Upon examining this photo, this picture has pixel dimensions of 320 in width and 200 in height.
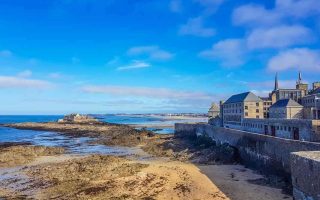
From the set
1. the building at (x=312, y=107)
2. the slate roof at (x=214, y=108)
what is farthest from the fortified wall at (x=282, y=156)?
the slate roof at (x=214, y=108)

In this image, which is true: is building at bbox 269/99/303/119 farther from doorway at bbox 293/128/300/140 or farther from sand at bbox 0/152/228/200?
sand at bbox 0/152/228/200

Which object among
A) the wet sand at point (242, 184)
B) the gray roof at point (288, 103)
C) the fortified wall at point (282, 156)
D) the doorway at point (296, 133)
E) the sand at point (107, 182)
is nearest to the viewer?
the fortified wall at point (282, 156)

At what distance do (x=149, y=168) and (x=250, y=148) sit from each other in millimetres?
9580

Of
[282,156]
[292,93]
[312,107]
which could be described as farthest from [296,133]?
[292,93]

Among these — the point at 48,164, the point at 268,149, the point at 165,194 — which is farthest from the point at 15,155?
the point at 268,149

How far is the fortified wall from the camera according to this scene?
1695cm

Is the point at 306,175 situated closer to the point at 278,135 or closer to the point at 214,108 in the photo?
the point at 278,135

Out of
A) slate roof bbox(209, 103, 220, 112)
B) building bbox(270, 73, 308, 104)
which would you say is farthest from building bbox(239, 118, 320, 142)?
slate roof bbox(209, 103, 220, 112)

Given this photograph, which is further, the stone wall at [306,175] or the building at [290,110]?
the building at [290,110]

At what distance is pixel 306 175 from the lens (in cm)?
1728

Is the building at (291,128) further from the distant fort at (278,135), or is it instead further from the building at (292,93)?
the building at (292,93)

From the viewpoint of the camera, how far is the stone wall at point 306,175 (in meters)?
16.3

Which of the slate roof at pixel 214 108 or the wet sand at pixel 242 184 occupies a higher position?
the slate roof at pixel 214 108

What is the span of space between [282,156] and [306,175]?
851 centimetres
